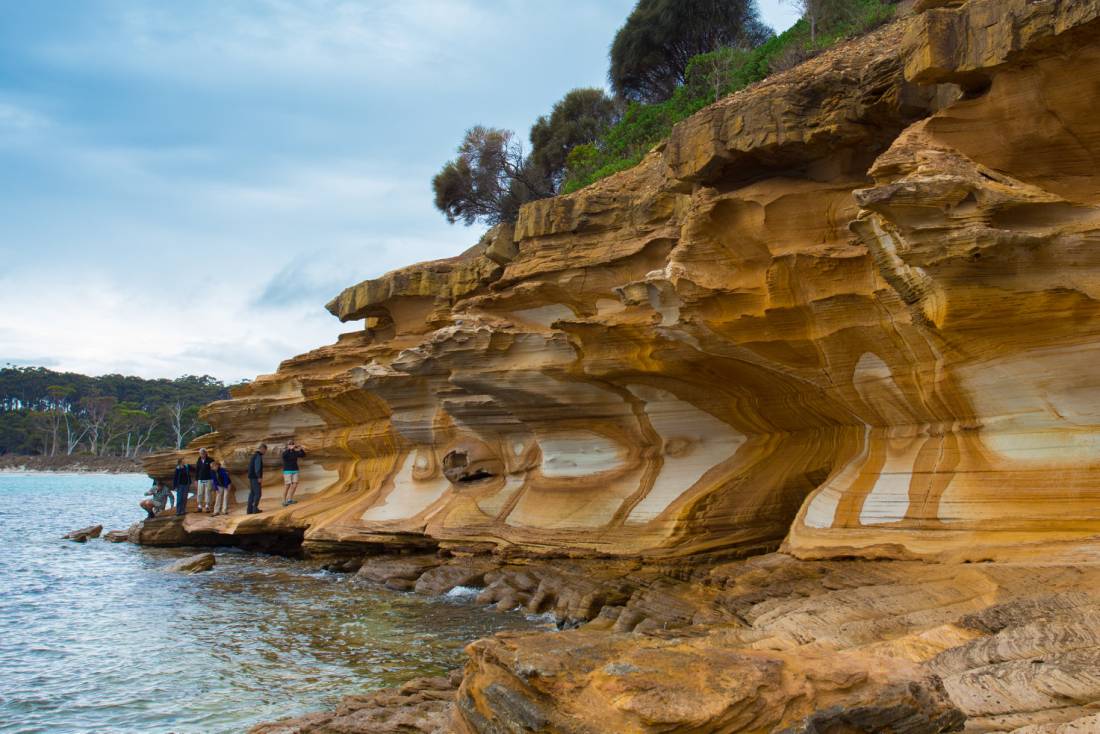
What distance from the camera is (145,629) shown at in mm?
9648

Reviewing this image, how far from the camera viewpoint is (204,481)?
58.4ft

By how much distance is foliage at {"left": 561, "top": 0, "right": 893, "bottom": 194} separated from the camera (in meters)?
13.0

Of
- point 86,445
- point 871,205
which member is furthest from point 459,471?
point 86,445

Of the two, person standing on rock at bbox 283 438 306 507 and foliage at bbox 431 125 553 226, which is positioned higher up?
foliage at bbox 431 125 553 226

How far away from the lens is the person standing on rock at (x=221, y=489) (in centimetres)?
1753

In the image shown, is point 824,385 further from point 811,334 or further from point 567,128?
point 567,128

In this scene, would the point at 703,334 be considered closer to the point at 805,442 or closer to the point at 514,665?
the point at 805,442

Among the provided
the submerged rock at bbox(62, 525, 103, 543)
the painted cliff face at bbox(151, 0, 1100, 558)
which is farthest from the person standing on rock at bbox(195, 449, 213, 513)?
the painted cliff face at bbox(151, 0, 1100, 558)

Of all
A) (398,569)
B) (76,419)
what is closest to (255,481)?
(398,569)

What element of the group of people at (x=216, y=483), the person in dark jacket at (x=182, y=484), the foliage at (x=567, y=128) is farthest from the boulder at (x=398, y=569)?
the foliage at (x=567, y=128)

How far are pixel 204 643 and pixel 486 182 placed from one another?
1688 cm

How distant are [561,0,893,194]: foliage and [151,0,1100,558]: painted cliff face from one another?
3757 mm

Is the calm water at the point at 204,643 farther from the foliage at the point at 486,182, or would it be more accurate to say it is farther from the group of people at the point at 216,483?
the foliage at the point at 486,182

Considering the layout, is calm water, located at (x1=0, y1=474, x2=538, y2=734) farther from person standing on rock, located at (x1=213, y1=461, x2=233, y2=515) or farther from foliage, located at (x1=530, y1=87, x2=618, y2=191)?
foliage, located at (x1=530, y1=87, x2=618, y2=191)
